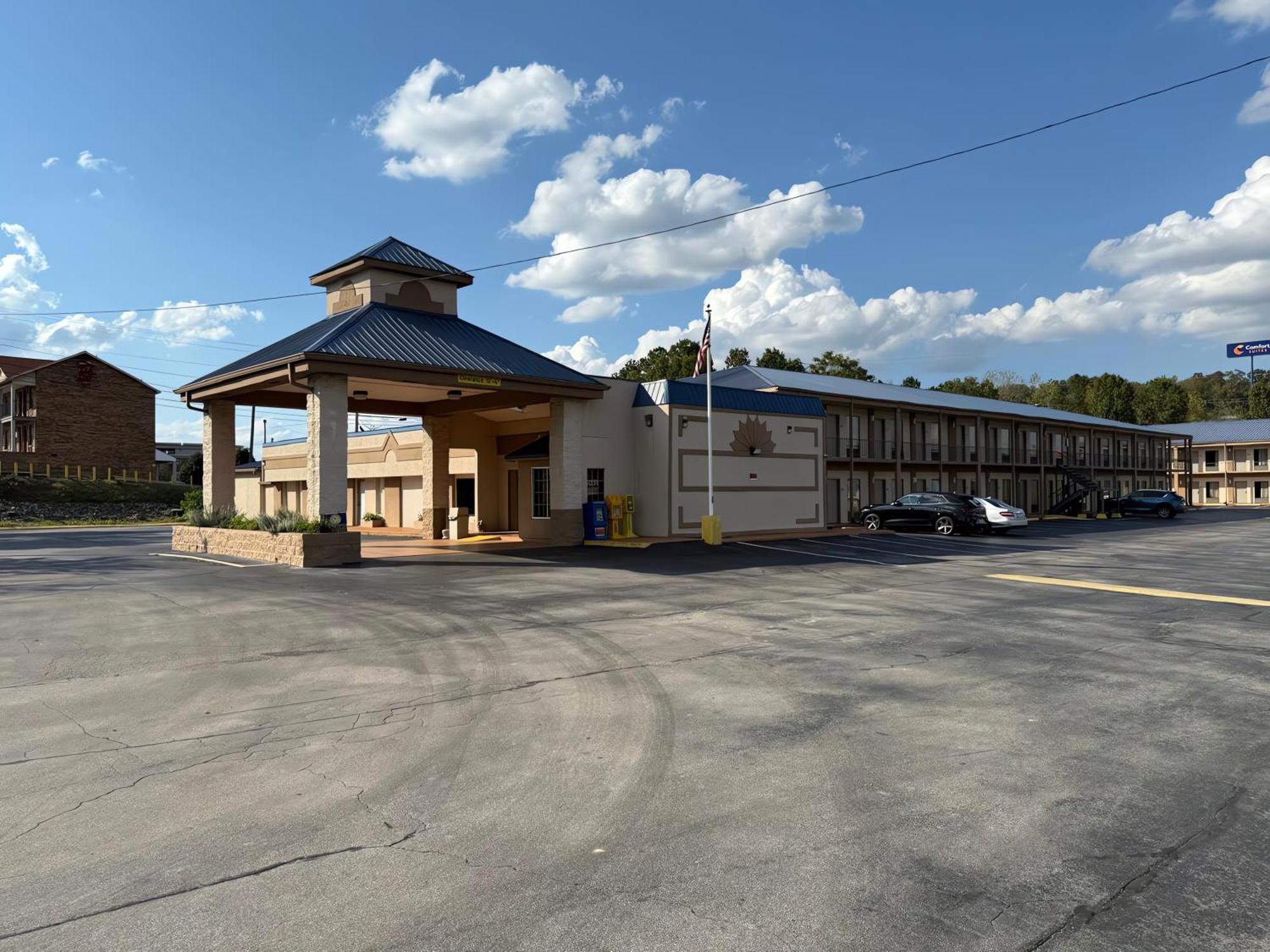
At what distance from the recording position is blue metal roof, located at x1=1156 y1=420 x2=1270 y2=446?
243 ft

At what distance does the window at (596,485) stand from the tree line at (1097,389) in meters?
36.5

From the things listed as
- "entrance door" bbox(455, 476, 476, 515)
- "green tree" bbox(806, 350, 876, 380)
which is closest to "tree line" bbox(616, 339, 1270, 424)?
"green tree" bbox(806, 350, 876, 380)

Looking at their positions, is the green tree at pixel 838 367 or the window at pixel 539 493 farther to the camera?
the green tree at pixel 838 367

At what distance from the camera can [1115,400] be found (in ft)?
314

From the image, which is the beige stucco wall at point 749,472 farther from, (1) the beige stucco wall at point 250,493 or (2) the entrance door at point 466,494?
(1) the beige stucco wall at point 250,493

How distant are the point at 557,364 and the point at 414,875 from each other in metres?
23.3

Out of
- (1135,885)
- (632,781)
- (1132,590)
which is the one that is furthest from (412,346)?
(1135,885)

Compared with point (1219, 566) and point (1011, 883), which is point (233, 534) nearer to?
point (1011, 883)

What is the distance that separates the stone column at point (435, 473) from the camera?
3072 centimetres

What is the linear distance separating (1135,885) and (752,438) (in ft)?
90.1

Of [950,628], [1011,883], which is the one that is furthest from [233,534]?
[1011,883]

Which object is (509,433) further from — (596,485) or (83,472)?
(83,472)

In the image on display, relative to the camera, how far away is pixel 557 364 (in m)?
26.6

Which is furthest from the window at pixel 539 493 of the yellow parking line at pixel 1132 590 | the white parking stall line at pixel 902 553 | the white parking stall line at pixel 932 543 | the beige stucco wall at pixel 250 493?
the beige stucco wall at pixel 250 493
